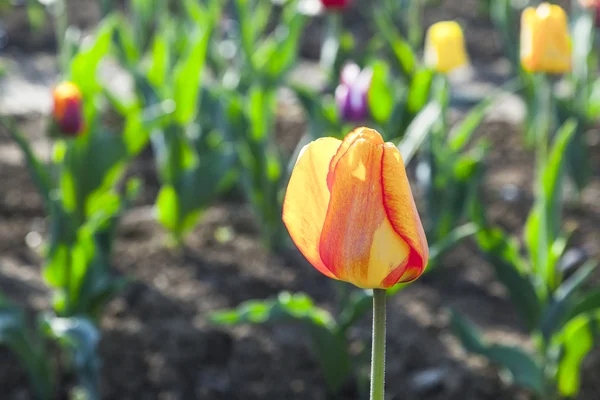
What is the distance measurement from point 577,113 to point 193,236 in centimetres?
133

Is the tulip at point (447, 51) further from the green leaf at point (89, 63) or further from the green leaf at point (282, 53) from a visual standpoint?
the green leaf at point (89, 63)

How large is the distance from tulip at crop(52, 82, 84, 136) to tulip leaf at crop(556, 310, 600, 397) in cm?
120

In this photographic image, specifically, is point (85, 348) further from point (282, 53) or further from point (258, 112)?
point (282, 53)

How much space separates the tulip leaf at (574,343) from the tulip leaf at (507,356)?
55 mm

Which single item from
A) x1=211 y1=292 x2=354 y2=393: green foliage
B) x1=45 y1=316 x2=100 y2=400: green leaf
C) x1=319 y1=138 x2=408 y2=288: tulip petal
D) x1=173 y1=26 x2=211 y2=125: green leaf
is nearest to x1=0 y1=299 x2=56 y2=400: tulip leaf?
x1=45 y1=316 x2=100 y2=400: green leaf

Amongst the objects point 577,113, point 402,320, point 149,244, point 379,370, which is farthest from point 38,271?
point 379,370

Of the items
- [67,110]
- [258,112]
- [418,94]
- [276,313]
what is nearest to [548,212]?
[276,313]

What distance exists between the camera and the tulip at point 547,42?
221 cm

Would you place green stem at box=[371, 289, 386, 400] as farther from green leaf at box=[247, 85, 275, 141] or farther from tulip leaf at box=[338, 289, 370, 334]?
green leaf at box=[247, 85, 275, 141]

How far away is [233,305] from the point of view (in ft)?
8.59

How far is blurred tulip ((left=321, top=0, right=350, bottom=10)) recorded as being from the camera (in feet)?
10.6

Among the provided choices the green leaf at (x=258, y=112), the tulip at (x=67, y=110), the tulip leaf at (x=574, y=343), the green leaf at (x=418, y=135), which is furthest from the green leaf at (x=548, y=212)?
the tulip at (x=67, y=110)

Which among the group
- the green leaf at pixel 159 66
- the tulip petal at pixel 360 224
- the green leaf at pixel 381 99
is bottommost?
the green leaf at pixel 381 99

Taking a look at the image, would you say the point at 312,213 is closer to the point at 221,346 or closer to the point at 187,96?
the point at 221,346
